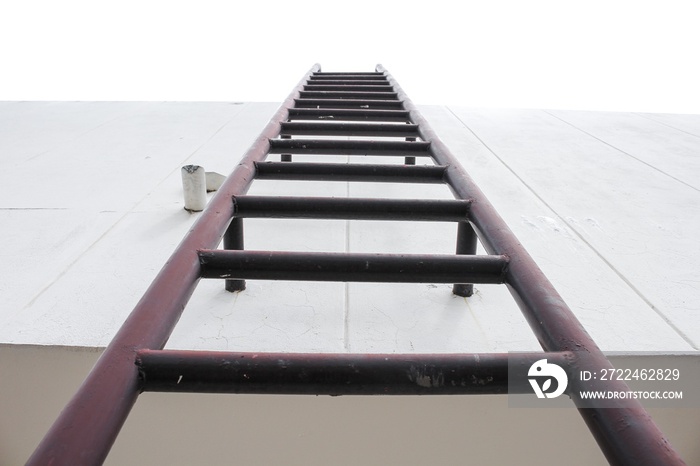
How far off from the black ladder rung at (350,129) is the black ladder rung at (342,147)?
0.19 meters

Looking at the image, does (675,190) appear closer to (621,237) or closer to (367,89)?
(621,237)

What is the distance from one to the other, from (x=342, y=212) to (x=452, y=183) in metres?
0.33

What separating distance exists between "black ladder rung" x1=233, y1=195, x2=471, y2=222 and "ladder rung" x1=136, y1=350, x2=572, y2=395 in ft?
1.64

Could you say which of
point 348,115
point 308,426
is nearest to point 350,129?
point 348,115

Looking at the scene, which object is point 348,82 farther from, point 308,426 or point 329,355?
point 329,355

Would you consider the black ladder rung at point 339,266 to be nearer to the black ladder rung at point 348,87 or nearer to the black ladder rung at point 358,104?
the black ladder rung at point 358,104

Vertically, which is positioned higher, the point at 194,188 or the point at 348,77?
the point at 348,77

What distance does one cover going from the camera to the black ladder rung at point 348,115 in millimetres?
1895

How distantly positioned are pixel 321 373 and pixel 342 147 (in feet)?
3.16

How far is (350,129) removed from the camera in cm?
174

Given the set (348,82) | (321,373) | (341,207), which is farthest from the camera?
(348,82)

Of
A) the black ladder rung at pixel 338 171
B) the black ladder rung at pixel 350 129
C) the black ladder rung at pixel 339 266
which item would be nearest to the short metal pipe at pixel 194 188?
the black ladder rung at pixel 350 129

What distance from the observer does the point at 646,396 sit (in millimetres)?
1235

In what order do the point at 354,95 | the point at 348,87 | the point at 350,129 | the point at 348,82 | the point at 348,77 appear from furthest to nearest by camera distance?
the point at 348,77
the point at 348,82
the point at 348,87
the point at 354,95
the point at 350,129
